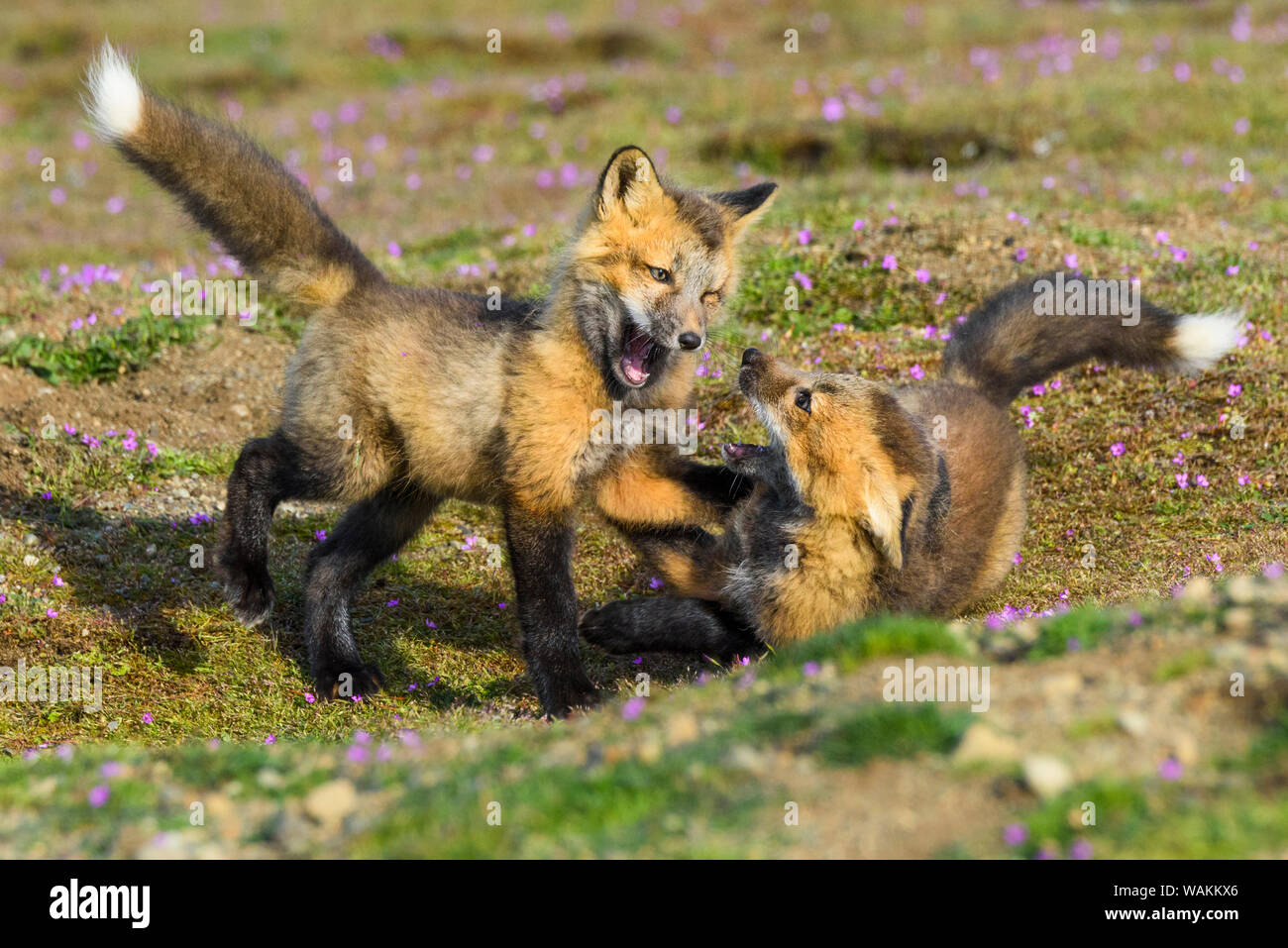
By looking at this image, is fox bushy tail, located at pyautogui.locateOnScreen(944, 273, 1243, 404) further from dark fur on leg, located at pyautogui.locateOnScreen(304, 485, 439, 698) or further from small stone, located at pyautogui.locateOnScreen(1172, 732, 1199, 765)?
small stone, located at pyautogui.locateOnScreen(1172, 732, 1199, 765)

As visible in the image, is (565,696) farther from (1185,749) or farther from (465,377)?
(1185,749)

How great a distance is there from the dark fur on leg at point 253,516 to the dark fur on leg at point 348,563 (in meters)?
0.36

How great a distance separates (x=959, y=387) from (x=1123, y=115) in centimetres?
1110

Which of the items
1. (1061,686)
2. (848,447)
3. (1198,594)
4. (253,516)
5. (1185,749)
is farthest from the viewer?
(253,516)

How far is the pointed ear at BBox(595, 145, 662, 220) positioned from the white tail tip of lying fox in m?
2.64

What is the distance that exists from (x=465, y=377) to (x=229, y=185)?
1755mm

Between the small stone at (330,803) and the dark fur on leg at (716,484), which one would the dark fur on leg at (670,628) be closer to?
the dark fur on leg at (716,484)

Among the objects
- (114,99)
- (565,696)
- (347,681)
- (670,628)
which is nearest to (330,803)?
(565,696)

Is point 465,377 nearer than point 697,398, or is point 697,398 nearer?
point 465,377

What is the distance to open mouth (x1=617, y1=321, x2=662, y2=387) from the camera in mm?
6770

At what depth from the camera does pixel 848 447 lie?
21.7 feet

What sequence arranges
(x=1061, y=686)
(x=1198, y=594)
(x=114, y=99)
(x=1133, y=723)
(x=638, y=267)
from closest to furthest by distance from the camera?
(x=1133, y=723) → (x=1061, y=686) → (x=1198, y=594) → (x=638, y=267) → (x=114, y=99)

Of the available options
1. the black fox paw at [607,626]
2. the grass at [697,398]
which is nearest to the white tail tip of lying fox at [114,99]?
the grass at [697,398]

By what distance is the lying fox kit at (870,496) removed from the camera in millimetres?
6633
